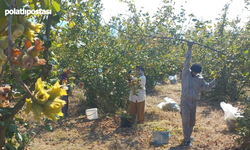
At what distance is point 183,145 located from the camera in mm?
5184

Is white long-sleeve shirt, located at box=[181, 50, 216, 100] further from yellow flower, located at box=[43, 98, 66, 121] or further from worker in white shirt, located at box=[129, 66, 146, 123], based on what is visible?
yellow flower, located at box=[43, 98, 66, 121]

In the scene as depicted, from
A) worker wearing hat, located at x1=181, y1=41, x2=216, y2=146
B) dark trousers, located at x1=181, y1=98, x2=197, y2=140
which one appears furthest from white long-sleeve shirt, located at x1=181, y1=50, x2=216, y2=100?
dark trousers, located at x1=181, y1=98, x2=197, y2=140

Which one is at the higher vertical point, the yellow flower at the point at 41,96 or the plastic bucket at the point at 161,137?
the yellow flower at the point at 41,96

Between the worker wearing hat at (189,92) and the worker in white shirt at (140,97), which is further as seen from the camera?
the worker in white shirt at (140,97)

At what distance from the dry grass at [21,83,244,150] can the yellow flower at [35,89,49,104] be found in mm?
4460

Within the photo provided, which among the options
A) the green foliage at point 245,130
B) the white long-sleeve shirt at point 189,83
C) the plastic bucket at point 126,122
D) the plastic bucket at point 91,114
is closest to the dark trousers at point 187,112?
the white long-sleeve shirt at point 189,83

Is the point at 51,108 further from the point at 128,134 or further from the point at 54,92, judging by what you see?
the point at 128,134

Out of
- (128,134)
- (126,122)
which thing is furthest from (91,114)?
(128,134)

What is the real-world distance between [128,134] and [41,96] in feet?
17.3

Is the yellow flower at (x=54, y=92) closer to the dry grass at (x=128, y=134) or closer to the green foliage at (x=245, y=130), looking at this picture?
the green foliage at (x=245, y=130)

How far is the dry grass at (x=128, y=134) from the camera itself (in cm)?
525

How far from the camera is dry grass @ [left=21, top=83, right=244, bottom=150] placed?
5246mm

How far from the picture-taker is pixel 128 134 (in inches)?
236

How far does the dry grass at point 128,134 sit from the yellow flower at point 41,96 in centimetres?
446
